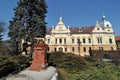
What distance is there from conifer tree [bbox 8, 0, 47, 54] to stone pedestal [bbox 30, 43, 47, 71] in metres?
15.0

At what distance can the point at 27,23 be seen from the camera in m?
28.8

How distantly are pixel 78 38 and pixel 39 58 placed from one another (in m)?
50.8

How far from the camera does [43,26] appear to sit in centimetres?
2897

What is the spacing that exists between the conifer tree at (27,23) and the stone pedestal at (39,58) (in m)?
15.0

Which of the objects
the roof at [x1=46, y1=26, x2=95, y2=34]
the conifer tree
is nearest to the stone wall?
the conifer tree

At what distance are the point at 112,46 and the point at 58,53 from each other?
49.0 m

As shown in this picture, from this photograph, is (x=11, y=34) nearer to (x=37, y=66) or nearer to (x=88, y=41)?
(x=37, y=66)

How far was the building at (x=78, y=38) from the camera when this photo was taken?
60844 millimetres

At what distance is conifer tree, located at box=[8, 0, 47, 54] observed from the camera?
2742cm

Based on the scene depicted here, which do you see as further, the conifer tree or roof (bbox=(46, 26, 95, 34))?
roof (bbox=(46, 26, 95, 34))

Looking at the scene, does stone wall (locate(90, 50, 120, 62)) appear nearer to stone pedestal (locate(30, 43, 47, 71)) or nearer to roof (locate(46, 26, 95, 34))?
stone pedestal (locate(30, 43, 47, 71))

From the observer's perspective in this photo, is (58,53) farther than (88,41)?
No

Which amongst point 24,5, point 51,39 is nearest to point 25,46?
point 24,5

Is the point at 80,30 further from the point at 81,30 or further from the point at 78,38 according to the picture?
the point at 78,38
